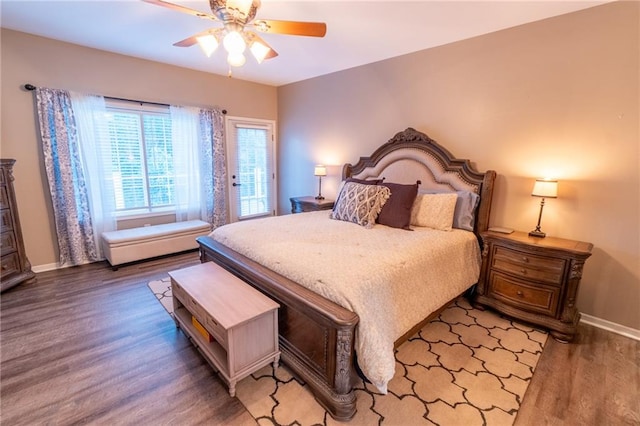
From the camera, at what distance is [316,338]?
1.71m

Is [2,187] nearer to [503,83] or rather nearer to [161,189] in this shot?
[161,189]

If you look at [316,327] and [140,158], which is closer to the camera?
[316,327]

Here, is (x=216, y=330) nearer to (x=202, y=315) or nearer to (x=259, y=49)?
(x=202, y=315)

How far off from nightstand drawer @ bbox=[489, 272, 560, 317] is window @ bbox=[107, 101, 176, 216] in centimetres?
439

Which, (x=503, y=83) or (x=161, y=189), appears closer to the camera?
(x=503, y=83)

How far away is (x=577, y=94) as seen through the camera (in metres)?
2.47

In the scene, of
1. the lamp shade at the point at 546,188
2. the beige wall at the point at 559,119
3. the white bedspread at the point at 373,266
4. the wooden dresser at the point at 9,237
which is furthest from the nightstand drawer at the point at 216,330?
the beige wall at the point at 559,119

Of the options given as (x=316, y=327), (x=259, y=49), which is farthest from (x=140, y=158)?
(x=316, y=327)

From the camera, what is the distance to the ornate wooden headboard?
2.98 meters

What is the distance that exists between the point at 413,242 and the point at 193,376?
6.17 feet

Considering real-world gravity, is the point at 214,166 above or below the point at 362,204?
above

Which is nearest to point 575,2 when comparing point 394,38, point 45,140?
point 394,38

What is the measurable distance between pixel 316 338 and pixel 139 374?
1.24m

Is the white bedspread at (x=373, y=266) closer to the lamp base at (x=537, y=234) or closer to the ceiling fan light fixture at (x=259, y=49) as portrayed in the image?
the lamp base at (x=537, y=234)
